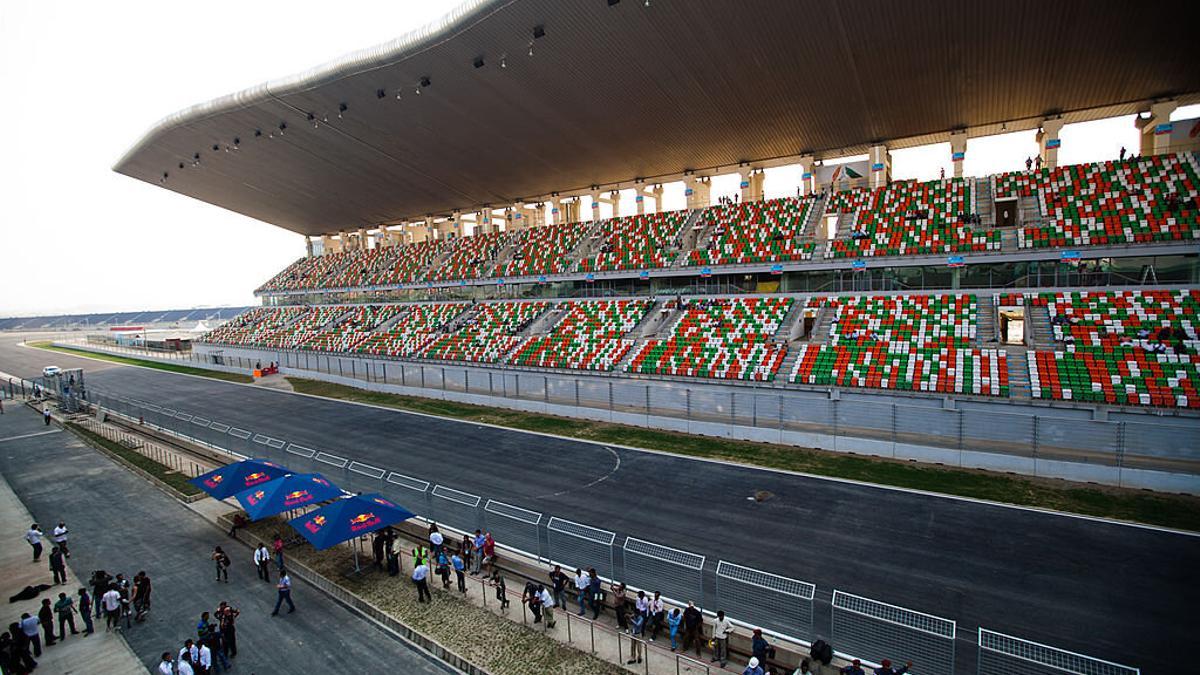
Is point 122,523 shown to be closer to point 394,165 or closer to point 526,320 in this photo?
point 526,320

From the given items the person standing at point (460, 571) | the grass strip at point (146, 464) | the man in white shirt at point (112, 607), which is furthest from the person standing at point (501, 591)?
the grass strip at point (146, 464)

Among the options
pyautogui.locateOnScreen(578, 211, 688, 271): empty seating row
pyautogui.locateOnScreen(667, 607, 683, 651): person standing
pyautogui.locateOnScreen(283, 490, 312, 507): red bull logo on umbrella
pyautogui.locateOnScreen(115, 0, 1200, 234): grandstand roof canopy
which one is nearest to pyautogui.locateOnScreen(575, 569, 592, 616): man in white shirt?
pyautogui.locateOnScreen(667, 607, 683, 651): person standing

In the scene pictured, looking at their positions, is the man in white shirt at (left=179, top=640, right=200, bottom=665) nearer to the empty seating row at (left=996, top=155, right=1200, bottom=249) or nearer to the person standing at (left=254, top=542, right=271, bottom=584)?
the person standing at (left=254, top=542, right=271, bottom=584)

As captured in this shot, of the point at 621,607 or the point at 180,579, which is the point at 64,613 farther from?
the point at 621,607

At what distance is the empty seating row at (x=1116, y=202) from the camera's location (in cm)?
2906

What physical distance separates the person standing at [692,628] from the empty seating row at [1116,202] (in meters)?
31.4

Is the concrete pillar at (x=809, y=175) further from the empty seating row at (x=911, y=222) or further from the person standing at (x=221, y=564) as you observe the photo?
the person standing at (x=221, y=564)

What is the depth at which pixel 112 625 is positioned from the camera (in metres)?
13.7

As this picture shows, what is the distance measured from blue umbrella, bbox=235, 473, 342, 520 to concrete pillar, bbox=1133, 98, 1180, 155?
46.8 metres

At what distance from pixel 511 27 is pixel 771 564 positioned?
28450mm

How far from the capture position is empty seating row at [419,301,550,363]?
4416 cm

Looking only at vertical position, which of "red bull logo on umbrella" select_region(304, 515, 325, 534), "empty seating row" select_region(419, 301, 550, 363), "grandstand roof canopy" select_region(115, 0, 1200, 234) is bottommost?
"red bull logo on umbrella" select_region(304, 515, 325, 534)

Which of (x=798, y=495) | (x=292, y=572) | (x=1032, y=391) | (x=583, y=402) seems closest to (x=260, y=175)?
(x=583, y=402)

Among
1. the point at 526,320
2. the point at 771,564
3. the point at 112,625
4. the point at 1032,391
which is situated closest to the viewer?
the point at 112,625
